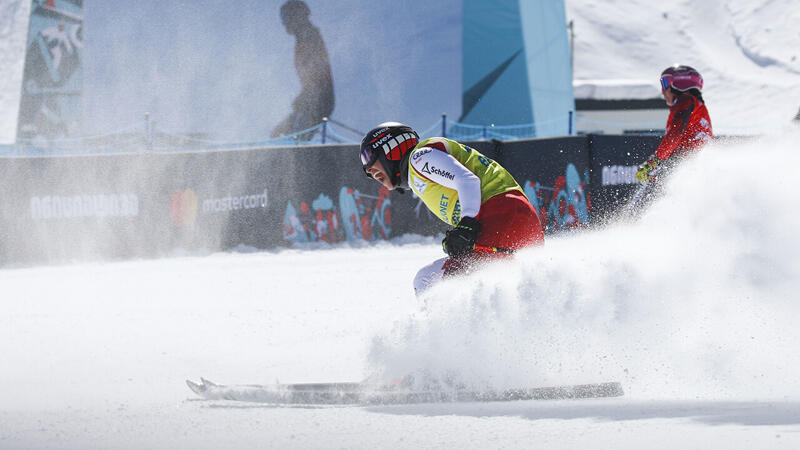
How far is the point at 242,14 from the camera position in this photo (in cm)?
2266

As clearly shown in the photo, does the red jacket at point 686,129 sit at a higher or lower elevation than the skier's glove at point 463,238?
higher

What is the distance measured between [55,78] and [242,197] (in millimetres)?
12927

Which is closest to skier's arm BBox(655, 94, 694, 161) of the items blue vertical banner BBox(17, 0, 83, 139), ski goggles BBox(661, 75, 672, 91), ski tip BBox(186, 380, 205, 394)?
ski goggles BBox(661, 75, 672, 91)

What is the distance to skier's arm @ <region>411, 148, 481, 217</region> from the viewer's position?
4469 millimetres

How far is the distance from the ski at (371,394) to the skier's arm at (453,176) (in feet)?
3.04

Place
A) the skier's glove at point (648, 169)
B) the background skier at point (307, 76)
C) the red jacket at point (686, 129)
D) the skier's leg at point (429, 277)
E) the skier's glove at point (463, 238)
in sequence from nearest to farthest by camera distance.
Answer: the skier's glove at point (463, 238), the skier's leg at point (429, 277), the red jacket at point (686, 129), the skier's glove at point (648, 169), the background skier at point (307, 76)

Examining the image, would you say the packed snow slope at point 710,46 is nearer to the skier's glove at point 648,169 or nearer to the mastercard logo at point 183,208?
the mastercard logo at point 183,208

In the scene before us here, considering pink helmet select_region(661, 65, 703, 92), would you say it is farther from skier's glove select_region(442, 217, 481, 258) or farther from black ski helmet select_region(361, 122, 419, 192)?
skier's glove select_region(442, 217, 481, 258)

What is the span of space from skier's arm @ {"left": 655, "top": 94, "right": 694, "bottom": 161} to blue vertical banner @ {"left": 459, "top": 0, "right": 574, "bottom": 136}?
14412 millimetres

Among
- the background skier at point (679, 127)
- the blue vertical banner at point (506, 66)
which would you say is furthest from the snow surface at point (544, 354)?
the blue vertical banner at point (506, 66)

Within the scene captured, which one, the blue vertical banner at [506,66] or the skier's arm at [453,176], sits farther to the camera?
the blue vertical banner at [506,66]

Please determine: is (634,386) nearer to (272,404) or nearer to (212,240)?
(272,404)

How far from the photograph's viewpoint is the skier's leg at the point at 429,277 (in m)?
4.73

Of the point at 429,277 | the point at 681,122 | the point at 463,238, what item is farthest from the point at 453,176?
the point at 681,122
